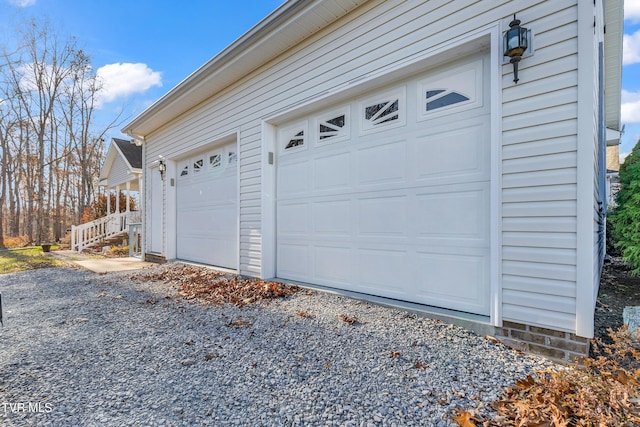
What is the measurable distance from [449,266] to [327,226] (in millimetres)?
1683

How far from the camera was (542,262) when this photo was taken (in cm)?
242

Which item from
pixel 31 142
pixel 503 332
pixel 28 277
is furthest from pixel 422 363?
pixel 31 142

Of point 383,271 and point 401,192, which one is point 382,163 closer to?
point 401,192

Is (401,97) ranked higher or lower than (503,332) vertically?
higher

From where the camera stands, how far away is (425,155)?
3279mm

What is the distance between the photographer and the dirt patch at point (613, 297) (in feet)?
10.0

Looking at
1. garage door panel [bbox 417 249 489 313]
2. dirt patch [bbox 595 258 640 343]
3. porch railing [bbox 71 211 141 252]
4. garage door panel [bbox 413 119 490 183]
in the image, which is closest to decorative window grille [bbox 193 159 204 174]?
garage door panel [bbox 413 119 490 183]

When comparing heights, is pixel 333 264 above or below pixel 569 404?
above

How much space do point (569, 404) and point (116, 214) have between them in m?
14.3

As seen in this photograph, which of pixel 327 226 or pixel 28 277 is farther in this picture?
pixel 28 277

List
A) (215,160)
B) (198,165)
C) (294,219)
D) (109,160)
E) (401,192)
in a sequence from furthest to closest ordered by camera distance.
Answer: (109,160), (198,165), (215,160), (294,219), (401,192)

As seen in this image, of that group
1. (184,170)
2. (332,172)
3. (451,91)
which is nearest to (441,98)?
(451,91)

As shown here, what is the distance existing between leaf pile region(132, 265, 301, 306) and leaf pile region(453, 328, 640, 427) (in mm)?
2889

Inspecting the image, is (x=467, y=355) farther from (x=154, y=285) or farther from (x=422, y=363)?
(x=154, y=285)
